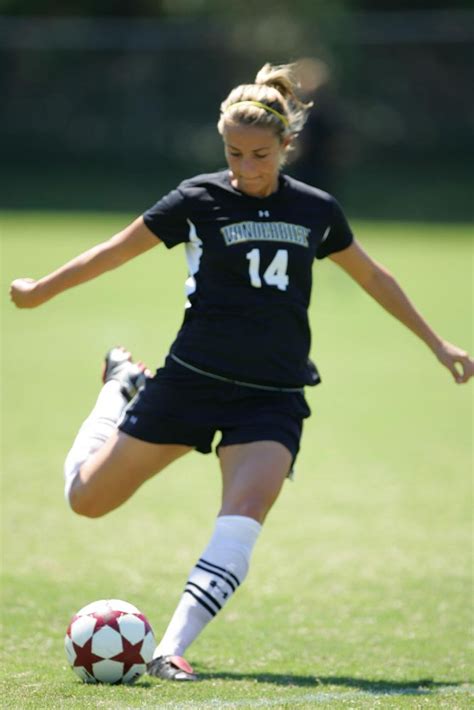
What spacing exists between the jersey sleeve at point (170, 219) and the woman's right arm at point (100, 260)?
32 millimetres

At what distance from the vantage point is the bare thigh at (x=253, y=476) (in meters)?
4.98

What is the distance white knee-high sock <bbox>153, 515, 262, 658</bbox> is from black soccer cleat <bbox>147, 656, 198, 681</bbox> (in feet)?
0.10

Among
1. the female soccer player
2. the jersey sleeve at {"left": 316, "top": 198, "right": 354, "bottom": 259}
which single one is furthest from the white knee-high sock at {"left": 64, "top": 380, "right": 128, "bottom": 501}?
the jersey sleeve at {"left": 316, "top": 198, "right": 354, "bottom": 259}

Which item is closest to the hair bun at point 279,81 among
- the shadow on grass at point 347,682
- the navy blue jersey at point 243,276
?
the navy blue jersey at point 243,276

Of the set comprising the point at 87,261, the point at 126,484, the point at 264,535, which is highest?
the point at 87,261

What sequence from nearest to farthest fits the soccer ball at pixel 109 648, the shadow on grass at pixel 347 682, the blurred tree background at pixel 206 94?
the soccer ball at pixel 109 648 < the shadow on grass at pixel 347 682 < the blurred tree background at pixel 206 94

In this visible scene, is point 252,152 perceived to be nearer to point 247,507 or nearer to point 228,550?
point 247,507

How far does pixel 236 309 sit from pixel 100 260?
1.94 ft

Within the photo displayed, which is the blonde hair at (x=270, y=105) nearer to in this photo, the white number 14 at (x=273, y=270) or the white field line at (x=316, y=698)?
the white number 14 at (x=273, y=270)

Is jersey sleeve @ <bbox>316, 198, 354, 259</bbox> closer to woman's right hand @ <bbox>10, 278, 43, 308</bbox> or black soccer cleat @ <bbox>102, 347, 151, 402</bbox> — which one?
black soccer cleat @ <bbox>102, 347, 151, 402</bbox>

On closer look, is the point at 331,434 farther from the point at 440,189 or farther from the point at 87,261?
the point at 440,189

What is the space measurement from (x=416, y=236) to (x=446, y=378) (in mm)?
10103

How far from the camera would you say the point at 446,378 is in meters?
13.0

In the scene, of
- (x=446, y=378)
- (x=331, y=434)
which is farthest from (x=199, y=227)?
(x=446, y=378)
